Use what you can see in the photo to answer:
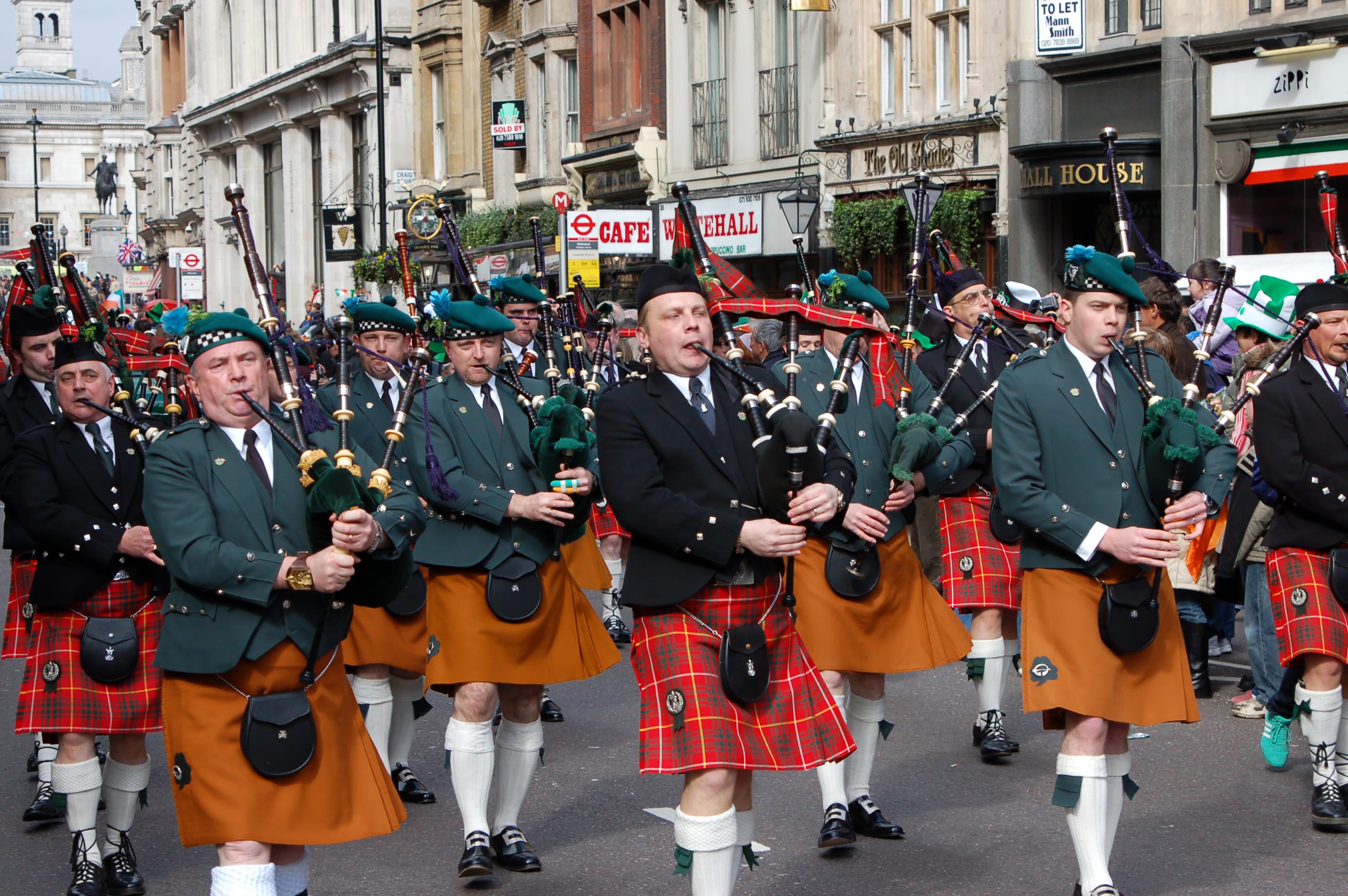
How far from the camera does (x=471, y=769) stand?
6.00 meters

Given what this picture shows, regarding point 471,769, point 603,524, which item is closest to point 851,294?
point 471,769

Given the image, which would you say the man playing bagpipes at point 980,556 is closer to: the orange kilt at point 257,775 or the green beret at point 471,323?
the green beret at point 471,323

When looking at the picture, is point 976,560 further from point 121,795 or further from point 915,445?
point 121,795

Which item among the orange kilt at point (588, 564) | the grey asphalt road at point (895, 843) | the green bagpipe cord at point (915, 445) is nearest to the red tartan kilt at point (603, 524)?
the orange kilt at point (588, 564)

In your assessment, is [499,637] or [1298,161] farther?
[1298,161]

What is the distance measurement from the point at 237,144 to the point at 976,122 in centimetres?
3886

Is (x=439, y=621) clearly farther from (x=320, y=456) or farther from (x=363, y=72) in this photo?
(x=363, y=72)

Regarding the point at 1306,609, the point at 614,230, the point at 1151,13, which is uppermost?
the point at 1151,13

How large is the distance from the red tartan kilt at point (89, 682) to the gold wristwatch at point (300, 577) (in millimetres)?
1647

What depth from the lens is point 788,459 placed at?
4609 millimetres

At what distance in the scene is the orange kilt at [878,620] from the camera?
628 cm

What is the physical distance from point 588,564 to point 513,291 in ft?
6.55

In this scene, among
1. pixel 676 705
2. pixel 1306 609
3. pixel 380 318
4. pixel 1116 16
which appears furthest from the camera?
pixel 1116 16

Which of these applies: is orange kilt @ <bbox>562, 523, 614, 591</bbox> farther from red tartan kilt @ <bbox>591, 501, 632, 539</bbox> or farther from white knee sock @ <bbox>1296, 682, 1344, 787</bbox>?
white knee sock @ <bbox>1296, 682, 1344, 787</bbox>
